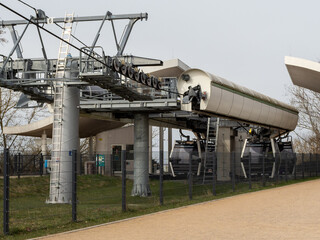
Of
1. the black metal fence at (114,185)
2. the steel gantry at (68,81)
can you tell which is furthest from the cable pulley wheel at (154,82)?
the black metal fence at (114,185)

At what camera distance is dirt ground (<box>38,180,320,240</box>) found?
38.7 feet

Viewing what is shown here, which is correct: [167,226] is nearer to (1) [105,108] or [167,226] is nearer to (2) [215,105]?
(2) [215,105]

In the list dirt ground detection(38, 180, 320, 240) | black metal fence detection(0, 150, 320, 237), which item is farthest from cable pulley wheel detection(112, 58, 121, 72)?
dirt ground detection(38, 180, 320, 240)

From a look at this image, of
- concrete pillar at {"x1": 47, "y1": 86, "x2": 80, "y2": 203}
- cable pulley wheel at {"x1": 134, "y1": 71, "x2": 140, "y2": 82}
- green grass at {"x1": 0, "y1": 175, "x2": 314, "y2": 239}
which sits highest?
cable pulley wheel at {"x1": 134, "y1": 71, "x2": 140, "y2": 82}

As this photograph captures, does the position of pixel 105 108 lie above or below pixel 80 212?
above

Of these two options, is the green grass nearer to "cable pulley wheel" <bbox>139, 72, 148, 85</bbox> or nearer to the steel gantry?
the steel gantry

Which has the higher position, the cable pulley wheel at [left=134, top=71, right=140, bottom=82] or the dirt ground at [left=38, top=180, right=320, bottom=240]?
the cable pulley wheel at [left=134, top=71, right=140, bottom=82]

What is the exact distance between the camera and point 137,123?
96.8ft

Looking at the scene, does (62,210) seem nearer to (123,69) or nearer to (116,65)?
(116,65)

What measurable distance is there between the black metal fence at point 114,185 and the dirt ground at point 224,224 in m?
1.27

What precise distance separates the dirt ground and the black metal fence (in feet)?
4.16

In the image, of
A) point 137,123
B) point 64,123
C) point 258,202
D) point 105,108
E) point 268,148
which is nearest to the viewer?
point 258,202

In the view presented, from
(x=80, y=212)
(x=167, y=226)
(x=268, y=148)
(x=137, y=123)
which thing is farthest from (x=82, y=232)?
(x=268, y=148)

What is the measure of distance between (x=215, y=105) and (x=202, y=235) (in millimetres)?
13600
